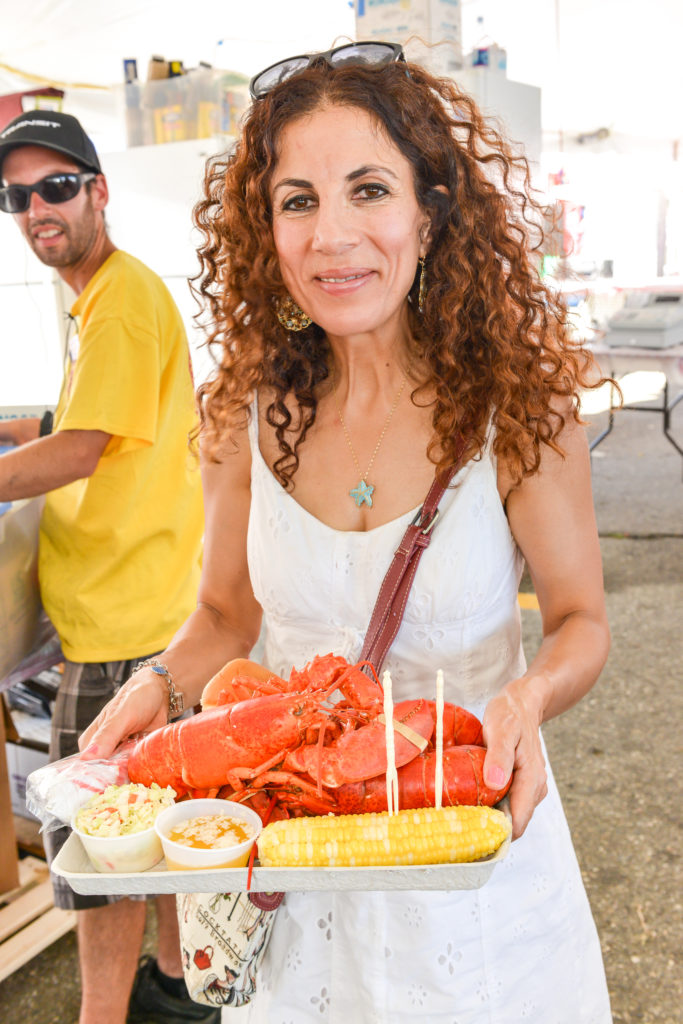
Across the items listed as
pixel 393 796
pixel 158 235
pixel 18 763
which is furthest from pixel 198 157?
pixel 393 796

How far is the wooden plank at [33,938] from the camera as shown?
2.78 meters

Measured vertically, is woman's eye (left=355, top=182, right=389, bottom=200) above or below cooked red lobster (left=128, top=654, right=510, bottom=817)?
above

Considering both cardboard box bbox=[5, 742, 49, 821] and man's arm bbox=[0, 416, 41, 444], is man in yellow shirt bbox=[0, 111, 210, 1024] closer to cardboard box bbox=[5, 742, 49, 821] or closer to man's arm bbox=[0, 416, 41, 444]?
man's arm bbox=[0, 416, 41, 444]

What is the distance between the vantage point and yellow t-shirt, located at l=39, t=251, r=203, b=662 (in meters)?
2.48

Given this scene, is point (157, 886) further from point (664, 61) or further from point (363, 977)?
point (664, 61)

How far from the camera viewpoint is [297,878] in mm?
1134

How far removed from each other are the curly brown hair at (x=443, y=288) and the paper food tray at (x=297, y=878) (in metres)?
0.71

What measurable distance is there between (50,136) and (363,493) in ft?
5.56

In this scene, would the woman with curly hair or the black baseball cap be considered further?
the black baseball cap

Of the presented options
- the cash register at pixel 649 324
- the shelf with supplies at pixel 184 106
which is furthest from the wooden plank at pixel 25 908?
the cash register at pixel 649 324

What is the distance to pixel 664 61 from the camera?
9.31 meters

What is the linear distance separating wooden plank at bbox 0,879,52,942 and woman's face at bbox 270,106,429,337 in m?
2.42

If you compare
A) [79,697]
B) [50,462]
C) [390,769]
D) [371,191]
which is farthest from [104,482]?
[390,769]

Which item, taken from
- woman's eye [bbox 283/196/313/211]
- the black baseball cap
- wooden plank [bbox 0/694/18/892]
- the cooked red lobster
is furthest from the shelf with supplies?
the cooked red lobster
